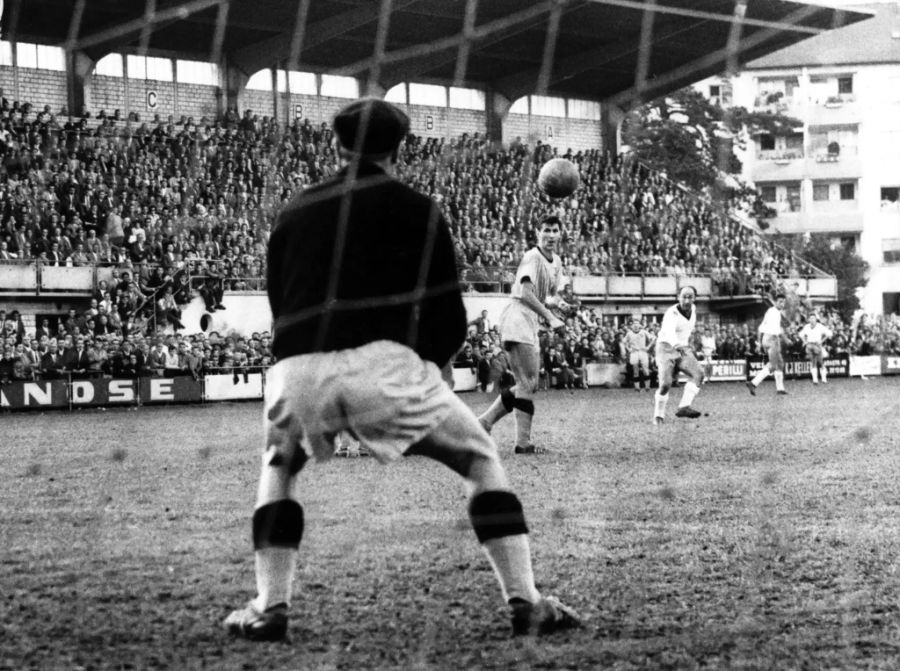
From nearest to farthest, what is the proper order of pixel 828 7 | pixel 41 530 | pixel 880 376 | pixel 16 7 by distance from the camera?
pixel 41 530, pixel 16 7, pixel 828 7, pixel 880 376

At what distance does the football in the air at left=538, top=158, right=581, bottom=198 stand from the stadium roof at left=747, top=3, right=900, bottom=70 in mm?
57148

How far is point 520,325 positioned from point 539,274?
516 mm

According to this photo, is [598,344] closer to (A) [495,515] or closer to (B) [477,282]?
(B) [477,282]

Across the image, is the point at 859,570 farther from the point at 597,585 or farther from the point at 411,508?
the point at 411,508

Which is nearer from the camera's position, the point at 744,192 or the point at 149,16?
the point at 149,16

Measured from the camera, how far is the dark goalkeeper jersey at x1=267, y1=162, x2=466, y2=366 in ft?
16.7

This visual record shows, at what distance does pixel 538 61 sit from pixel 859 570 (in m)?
37.2

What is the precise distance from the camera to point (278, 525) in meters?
5.29

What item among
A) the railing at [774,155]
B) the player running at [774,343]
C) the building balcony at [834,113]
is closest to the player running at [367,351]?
the player running at [774,343]

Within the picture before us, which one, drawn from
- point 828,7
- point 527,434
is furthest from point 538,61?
point 527,434

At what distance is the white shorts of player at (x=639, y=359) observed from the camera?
120 ft

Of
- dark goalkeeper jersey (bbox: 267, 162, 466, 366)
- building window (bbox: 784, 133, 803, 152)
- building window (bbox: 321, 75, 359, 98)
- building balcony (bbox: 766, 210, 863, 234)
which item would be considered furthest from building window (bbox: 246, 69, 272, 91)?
building balcony (bbox: 766, 210, 863, 234)

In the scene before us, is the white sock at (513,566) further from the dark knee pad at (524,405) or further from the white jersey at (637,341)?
the white jersey at (637,341)

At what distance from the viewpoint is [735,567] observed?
6.80 metres
